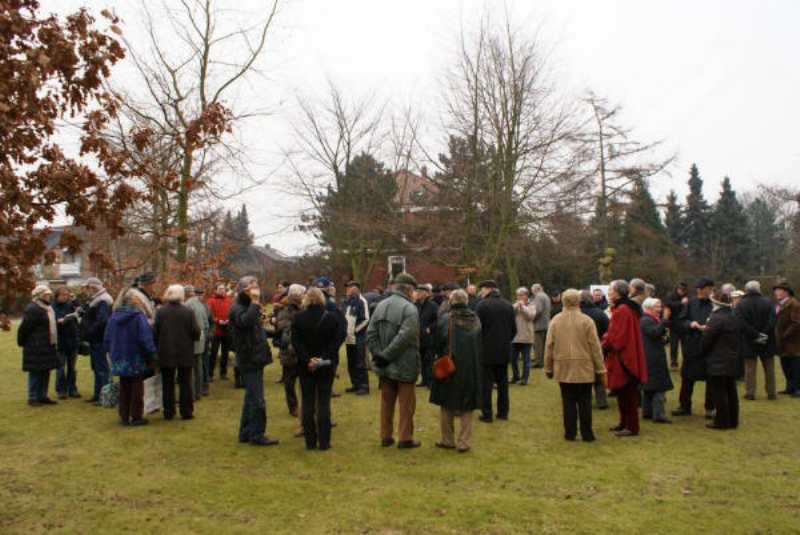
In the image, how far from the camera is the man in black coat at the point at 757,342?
1162 centimetres

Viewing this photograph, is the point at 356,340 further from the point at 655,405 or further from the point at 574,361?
the point at 655,405

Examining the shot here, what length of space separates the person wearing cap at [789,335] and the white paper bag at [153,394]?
10612 millimetres

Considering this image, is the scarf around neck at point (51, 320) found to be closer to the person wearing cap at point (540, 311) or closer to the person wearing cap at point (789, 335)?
the person wearing cap at point (540, 311)

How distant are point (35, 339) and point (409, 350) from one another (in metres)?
6.52

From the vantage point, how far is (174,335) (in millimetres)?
9547

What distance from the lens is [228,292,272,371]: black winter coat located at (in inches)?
328

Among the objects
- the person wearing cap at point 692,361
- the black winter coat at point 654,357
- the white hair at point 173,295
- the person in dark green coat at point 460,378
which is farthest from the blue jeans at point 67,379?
the person wearing cap at point 692,361

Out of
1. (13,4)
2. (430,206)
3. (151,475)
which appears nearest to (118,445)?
(151,475)

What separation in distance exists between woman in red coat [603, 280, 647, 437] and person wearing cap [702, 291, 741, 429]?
100 cm

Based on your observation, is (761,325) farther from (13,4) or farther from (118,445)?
(13,4)

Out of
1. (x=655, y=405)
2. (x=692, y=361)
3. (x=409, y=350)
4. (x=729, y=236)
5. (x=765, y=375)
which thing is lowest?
(x=655, y=405)

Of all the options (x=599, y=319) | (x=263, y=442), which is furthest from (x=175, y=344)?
(x=599, y=319)

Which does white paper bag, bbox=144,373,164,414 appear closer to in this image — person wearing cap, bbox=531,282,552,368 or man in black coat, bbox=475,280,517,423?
man in black coat, bbox=475,280,517,423

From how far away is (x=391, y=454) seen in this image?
799 cm
